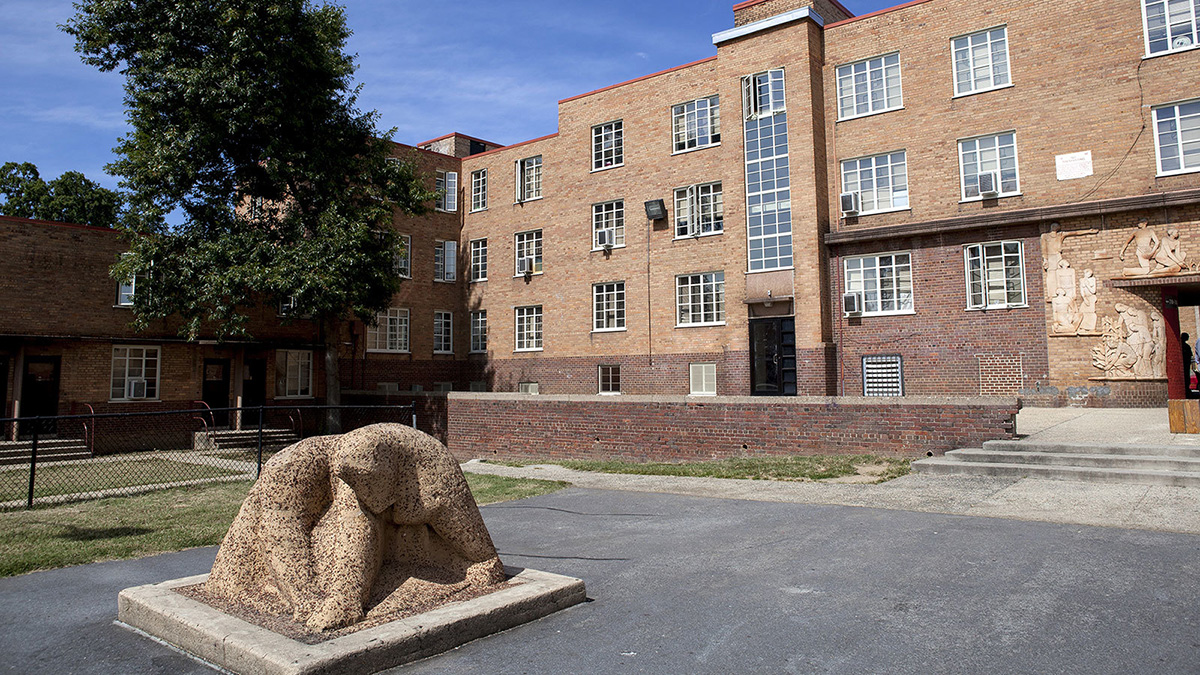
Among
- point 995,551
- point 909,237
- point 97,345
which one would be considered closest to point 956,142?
point 909,237

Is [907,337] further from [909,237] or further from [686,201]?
[686,201]

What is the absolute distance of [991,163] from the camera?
20.9 metres

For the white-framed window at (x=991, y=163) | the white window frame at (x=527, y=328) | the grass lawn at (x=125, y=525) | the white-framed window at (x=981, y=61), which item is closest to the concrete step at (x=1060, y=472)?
the grass lawn at (x=125, y=525)

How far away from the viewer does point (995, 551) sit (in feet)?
23.5

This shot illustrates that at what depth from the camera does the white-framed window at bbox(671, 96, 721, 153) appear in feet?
84.9

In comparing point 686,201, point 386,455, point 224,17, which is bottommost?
point 386,455

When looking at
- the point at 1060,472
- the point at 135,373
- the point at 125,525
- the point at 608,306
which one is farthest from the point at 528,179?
the point at 1060,472

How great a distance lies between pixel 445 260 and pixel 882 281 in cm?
1903

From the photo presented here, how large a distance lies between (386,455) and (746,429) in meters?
11.7

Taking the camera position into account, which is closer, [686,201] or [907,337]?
[907,337]

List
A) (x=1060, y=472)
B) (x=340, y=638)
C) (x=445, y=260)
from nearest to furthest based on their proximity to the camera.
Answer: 1. (x=340, y=638)
2. (x=1060, y=472)
3. (x=445, y=260)

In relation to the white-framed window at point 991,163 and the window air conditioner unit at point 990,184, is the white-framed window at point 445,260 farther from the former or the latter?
the window air conditioner unit at point 990,184

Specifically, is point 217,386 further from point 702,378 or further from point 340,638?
point 340,638

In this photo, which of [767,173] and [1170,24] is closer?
[1170,24]
